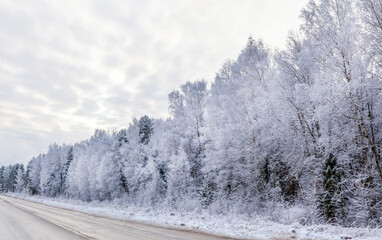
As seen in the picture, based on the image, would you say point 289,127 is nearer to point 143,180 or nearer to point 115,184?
point 143,180

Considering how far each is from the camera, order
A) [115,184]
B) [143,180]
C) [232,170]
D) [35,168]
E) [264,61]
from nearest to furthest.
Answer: [264,61], [232,170], [143,180], [115,184], [35,168]

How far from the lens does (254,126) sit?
17.5 m

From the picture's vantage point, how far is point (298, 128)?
15.4m

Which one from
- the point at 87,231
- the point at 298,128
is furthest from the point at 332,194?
the point at 87,231

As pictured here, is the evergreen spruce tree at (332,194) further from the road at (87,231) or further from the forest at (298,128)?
the road at (87,231)

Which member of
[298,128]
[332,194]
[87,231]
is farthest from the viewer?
[298,128]

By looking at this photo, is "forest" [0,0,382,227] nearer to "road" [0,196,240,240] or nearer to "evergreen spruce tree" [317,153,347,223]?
"evergreen spruce tree" [317,153,347,223]

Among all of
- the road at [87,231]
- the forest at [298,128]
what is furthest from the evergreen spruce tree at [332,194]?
the road at [87,231]

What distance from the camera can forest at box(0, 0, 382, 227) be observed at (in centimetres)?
1147

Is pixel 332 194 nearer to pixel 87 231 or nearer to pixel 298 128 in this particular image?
pixel 298 128

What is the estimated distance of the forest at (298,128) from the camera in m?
11.5

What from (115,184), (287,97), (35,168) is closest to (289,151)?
(287,97)

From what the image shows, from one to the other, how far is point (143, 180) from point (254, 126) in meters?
25.5

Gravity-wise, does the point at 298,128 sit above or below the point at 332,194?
above
